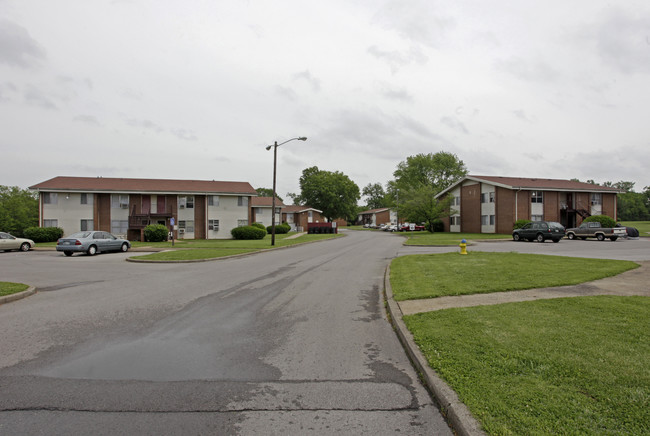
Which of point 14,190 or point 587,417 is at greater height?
point 14,190

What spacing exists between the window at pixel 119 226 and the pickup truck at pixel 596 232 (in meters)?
43.3

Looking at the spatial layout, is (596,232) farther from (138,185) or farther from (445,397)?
(138,185)

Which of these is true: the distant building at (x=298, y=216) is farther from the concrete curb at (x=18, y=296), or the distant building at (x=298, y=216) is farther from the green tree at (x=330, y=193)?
the concrete curb at (x=18, y=296)

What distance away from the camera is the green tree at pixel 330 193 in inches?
3033

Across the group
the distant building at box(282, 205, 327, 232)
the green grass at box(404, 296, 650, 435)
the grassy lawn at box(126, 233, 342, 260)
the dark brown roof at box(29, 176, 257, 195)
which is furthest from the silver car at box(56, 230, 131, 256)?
the distant building at box(282, 205, 327, 232)

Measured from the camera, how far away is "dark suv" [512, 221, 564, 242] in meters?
28.2

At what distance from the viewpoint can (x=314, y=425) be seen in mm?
3281

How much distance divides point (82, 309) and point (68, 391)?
4497 mm

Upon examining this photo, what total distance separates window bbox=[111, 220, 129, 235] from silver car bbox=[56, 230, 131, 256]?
688 inches

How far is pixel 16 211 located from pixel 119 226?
165ft

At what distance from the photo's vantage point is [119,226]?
40406mm

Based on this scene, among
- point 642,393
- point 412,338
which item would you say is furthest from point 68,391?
point 642,393

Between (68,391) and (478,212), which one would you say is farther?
(478,212)

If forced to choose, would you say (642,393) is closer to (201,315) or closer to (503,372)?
(503,372)
